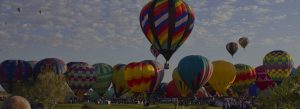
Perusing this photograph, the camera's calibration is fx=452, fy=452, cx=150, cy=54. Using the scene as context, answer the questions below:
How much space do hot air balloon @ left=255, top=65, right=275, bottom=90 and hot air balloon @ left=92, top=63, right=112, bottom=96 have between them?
2538 centimetres

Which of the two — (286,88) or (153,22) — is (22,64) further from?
(286,88)

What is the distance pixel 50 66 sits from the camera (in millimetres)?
58625

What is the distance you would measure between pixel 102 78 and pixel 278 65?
88.9 ft

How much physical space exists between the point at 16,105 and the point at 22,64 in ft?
182

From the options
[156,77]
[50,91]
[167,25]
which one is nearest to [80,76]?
[156,77]

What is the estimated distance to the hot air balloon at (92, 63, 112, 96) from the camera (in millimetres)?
70500

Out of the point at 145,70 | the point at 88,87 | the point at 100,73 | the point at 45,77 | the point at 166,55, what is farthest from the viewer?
the point at 100,73

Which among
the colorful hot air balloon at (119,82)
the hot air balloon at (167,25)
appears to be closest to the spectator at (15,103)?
the hot air balloon at (167,25)

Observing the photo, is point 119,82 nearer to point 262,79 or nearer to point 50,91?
point 262,79

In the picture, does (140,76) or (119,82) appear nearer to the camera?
(140,76)

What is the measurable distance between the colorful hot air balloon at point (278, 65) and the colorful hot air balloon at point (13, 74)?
35.5m

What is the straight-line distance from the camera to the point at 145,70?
2331 inches

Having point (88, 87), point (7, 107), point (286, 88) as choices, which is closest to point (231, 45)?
point (88, 87)

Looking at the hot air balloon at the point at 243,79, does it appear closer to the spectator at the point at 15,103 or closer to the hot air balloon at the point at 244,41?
the hot air balloon at the point at 244,41
